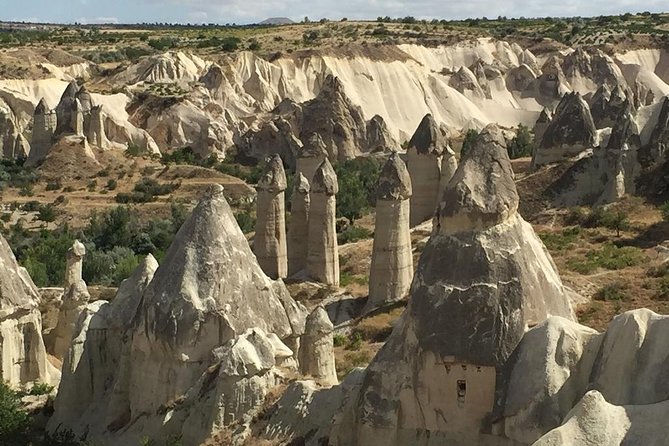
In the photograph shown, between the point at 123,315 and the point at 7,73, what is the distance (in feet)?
170

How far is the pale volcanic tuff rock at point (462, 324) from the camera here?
9.50m

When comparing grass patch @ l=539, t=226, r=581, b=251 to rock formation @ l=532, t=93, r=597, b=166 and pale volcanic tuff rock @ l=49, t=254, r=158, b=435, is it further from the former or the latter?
pale volcanic tuff rock @ l=49, t=254, r=158, b=435

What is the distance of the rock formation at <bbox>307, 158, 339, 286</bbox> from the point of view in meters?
23.4

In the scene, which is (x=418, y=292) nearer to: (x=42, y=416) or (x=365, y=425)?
(x=365, y=425)

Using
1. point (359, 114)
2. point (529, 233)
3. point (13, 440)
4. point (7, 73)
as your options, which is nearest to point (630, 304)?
point (529, 233)

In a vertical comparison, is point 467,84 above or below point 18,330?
above

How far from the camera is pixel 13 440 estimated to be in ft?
43.8

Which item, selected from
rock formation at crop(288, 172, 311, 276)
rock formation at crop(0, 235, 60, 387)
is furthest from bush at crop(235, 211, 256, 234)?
rock formation at crop(0, 235, 60, 387)

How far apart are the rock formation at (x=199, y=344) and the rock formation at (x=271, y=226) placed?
9527mm

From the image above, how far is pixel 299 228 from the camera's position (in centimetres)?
2488

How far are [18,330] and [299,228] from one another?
9972mm

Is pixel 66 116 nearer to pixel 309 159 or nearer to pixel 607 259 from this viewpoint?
pixel 309 159

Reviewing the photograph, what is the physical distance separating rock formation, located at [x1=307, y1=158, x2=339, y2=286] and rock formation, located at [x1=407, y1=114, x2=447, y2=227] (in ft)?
19.1

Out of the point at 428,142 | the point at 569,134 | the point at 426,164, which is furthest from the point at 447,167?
the point at 569,134
